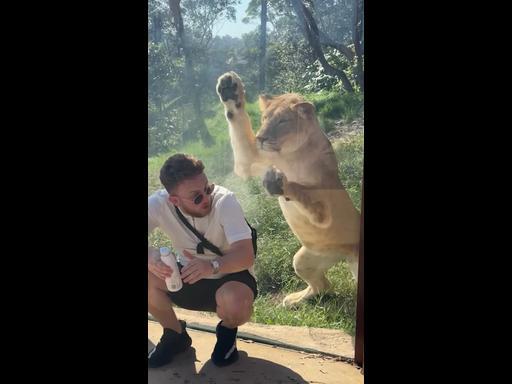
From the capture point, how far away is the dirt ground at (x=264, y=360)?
2.79m

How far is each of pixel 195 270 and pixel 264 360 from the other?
50 centimetres

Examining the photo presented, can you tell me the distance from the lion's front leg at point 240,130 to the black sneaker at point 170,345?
0.75 metres

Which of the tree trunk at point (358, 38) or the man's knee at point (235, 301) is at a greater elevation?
the tree trunk at point (358, 38)

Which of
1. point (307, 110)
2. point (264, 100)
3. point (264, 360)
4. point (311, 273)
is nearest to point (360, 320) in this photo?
point (311, 273)

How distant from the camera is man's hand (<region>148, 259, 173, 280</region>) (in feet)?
9.29

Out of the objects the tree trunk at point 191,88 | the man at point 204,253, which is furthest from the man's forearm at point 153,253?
the tree trunk at point 191,88

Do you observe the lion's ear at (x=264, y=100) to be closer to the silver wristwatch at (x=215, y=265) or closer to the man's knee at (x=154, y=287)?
the silver wristwatch at (x=215, y=265)

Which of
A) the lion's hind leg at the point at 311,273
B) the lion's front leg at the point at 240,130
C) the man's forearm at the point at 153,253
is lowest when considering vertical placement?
the lion's hind leg at the point at 311,273

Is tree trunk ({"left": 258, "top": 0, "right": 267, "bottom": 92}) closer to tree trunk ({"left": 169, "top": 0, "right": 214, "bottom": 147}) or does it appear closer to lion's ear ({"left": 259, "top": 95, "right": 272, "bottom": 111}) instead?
lion's ear ({"left": 259, "top": 95, "right": 272, "bottom": 111})

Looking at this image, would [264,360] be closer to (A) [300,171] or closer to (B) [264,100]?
(A) [300,171]

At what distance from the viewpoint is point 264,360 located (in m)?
2.81
